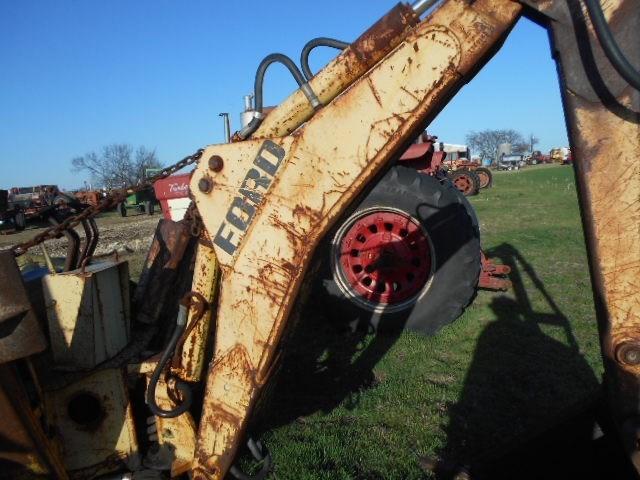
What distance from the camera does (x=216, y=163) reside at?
1932 millimetres

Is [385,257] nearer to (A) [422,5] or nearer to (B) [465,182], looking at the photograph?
(A) [422,5]

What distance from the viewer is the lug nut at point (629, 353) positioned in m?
1.58

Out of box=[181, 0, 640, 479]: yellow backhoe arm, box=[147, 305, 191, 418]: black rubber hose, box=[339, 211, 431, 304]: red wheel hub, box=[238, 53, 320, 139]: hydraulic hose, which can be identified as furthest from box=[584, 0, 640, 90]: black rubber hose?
box=[339, 211, 431, 304]: red wheel hub

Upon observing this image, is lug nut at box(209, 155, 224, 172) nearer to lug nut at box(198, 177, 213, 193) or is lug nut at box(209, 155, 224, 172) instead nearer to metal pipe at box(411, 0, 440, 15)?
lug nut at box(198, 177, 213, 193)

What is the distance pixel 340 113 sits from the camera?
176cm

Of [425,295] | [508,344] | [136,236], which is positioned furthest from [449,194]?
[136,236]

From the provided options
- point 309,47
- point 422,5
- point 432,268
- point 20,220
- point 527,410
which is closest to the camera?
point 422,5

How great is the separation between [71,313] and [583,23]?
93.3 inches

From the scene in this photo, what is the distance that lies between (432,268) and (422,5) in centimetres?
308

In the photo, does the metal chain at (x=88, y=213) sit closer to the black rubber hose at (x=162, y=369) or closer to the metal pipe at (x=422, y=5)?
the black rubber hose at (x=162, y=369)

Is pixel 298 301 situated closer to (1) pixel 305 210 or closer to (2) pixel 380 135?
(1) pixel 305 210

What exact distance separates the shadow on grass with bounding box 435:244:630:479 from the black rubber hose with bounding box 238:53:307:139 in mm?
Answer: 2000

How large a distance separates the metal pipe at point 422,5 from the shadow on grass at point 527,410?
79.6 inches

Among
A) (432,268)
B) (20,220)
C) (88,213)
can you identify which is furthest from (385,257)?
(20,220)
